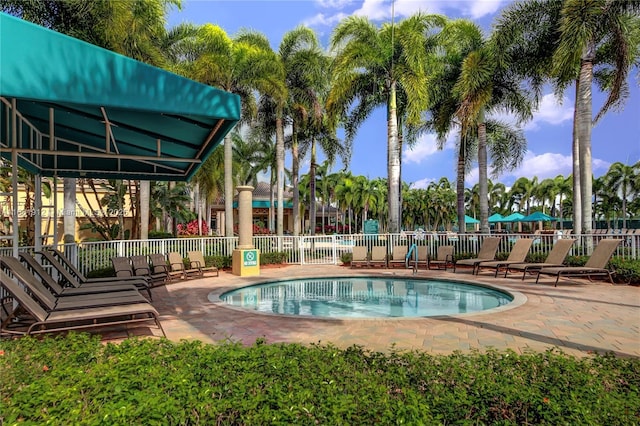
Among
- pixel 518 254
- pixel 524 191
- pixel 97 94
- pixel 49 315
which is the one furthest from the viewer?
pixel 524 191

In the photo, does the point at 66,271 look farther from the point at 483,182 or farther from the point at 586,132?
the point at 483,182

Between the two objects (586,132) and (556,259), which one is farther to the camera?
(586,132)

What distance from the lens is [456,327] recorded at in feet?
21.6

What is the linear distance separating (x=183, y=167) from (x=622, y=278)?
1244cm

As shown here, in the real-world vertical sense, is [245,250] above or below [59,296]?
above

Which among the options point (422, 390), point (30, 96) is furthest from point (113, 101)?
point (422, 390)

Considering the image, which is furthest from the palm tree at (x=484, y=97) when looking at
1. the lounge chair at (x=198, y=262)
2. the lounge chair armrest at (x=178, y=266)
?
the lounge chair armrest at (x=178, y=266)

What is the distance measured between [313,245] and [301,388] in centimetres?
1515

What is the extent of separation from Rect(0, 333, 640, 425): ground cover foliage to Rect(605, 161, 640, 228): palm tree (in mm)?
55668

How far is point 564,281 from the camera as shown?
1164cm

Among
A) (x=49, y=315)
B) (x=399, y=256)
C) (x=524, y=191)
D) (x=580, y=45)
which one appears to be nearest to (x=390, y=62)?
(x=580, y=45)

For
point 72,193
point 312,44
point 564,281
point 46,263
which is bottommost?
point 564,281

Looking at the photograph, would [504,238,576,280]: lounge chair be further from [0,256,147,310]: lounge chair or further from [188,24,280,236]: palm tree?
[188,24,280,236]: palm tree

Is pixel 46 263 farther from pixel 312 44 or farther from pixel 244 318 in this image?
pixel 312 44
